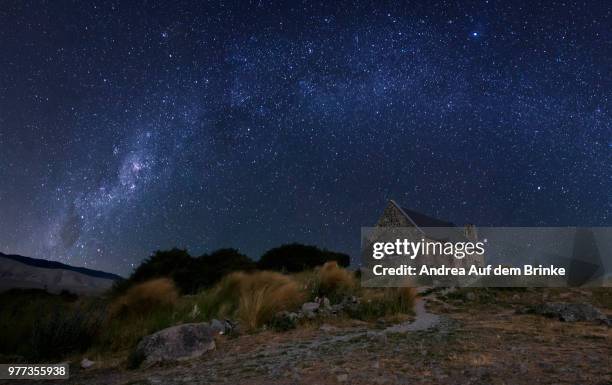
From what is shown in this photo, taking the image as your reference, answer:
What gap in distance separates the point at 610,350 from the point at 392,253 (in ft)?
57.7

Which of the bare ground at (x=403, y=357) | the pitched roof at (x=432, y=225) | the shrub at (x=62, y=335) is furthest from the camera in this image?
the pitched roof at (x=432, y=225)

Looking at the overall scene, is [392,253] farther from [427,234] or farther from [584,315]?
[584,315]

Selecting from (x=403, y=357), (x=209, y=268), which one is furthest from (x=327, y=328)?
(x=209, y=268)

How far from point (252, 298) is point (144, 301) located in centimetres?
240

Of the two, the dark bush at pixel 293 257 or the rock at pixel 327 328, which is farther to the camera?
the dark bush at pixel 293 257

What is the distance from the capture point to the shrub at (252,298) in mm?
→ 7672

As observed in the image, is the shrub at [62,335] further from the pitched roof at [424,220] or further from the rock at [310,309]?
the pitched roof at [424,220]

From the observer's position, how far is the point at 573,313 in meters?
8.52

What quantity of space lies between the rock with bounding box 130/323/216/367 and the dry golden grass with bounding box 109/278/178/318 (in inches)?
110

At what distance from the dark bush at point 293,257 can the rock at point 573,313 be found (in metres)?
15.1

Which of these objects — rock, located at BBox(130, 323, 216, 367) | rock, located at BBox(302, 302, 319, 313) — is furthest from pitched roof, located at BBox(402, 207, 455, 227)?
rock, located at BBox(130, 323, 216, 367)

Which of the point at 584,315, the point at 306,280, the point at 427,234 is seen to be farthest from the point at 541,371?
the point at 427,234

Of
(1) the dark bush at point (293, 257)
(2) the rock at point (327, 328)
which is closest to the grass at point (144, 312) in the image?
(2) the rock at point (327, 328)

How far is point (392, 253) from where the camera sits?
73.5 ft
